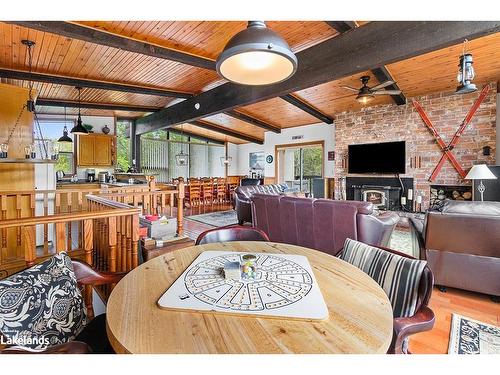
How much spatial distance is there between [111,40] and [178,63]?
144 cm

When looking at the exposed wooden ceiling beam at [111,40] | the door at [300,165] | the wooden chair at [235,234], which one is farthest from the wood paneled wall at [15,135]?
the door at [300,165]

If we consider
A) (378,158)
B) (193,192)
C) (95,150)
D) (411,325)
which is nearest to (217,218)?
(193,192)

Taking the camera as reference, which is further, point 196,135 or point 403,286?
point 196,135

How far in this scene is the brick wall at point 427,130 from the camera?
502cm

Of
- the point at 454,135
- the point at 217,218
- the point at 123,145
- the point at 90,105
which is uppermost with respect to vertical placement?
the point at 90,105

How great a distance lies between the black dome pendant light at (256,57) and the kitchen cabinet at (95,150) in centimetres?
765

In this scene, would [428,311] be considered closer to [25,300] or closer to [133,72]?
[25,300]

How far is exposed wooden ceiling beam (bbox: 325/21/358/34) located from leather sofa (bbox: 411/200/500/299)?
2.32 m

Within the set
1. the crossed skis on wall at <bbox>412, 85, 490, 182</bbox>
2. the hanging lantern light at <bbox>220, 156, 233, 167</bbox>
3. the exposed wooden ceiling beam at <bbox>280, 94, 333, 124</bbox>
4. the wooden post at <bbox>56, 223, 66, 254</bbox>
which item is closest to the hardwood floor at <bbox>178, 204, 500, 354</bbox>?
the wooden post at <bbox>56, 223, 66, 254</bbox>

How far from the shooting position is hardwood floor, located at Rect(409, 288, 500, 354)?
1.83 metres

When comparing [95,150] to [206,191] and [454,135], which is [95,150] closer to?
[206,191]

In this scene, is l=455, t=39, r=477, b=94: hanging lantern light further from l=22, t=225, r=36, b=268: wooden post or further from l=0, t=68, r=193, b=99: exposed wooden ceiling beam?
l=0, t=68, r=193, b=99: exposed wooden ceiling beam

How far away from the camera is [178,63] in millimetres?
4566
